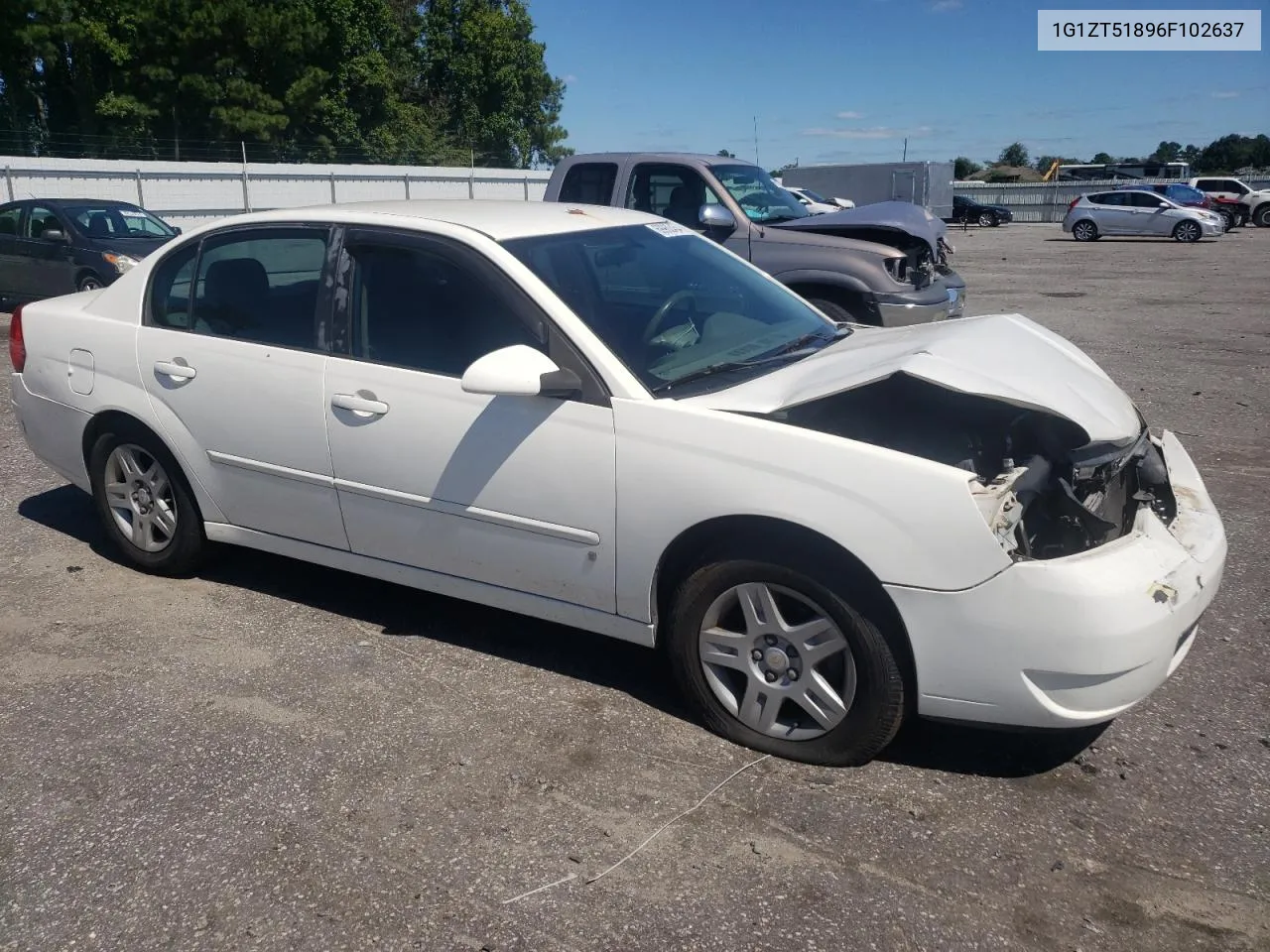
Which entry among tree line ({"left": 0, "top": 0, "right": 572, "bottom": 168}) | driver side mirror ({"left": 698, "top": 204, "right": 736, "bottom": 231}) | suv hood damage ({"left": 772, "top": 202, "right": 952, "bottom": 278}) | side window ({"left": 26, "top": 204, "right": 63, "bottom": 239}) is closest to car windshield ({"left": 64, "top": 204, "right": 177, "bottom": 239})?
side window ({"left": 26, "top": 204, "right": 63, "bottom": 239})

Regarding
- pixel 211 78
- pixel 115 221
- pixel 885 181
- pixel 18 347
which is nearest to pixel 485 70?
pixel 211 78

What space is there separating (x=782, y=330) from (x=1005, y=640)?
1.77 meters

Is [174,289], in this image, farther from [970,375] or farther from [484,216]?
[970,375]

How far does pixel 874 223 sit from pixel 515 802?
6.93 meters

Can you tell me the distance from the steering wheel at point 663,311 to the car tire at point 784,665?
0.93m

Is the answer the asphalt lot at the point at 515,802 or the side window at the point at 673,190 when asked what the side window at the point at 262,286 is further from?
the side window at the point at 673,190

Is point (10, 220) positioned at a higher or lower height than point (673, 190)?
higher

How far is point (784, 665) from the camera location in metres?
3.32

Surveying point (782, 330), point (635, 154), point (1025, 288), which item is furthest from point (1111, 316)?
point (782, 330)

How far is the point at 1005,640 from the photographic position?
9.74ft

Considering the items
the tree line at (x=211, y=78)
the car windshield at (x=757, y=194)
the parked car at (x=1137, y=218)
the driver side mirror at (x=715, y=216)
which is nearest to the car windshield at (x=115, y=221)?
the car windshield at (x=757, y=194)

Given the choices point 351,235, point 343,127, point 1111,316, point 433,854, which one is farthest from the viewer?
point 343,127

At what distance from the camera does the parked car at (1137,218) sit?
97.8ft

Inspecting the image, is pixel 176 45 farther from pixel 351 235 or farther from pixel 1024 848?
pixel 1024 848
